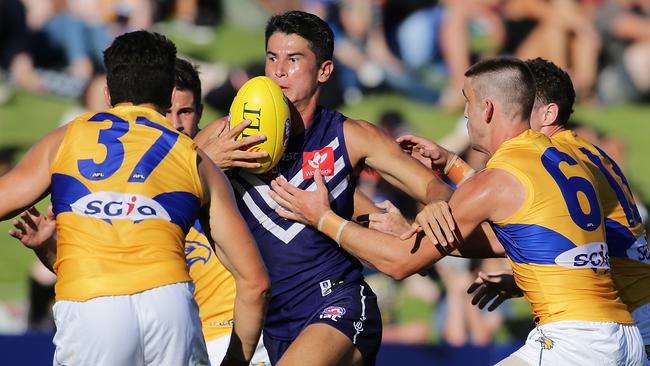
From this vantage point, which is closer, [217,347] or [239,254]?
[239,254]

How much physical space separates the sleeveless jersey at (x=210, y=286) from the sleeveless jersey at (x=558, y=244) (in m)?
2.37

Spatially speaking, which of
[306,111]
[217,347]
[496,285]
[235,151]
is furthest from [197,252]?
[496,285]

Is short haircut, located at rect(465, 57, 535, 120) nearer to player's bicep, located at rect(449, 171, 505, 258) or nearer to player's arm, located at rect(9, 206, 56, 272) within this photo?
player's bicep, located at rect(449, 171, 505, 258)

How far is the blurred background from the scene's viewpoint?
11789 millimetres

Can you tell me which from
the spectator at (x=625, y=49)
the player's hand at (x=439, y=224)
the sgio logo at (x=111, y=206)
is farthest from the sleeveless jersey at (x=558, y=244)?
the spectator at (x=625, y=49)

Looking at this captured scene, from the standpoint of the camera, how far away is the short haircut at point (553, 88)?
21.9ft

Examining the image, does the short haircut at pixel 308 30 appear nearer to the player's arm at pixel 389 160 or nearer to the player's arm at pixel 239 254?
the player's arm at pixel 389 160

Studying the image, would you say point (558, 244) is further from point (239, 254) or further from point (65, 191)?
point (65, 191)

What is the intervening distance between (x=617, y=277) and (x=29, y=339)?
20.7 ft

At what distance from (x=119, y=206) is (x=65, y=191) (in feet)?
0.94

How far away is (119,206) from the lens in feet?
15.8

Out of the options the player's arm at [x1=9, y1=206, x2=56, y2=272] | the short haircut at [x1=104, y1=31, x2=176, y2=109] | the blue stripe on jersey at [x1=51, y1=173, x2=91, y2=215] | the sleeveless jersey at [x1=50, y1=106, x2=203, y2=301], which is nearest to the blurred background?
the player's arm at [x1=9, y1=206, x2=56, y2=272]

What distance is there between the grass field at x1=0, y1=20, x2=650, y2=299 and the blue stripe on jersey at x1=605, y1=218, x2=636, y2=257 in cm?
675

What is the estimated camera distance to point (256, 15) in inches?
527
